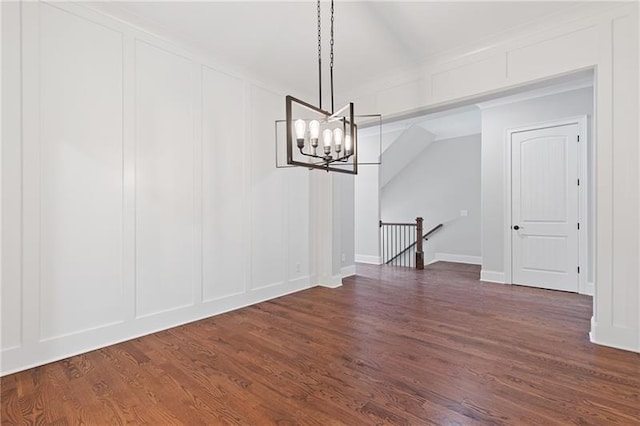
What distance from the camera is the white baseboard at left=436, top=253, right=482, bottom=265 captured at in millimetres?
7402

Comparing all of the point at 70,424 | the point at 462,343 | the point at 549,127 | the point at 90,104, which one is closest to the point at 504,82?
the point at 549,127

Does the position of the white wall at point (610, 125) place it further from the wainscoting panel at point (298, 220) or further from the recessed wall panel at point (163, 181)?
the recessed wall panel at point (163, 181)

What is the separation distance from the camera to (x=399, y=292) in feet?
15.6

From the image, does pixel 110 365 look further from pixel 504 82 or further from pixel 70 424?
pixel 504 82

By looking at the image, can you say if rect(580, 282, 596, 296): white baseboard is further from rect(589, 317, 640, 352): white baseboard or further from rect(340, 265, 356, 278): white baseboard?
rect(340, 265, 356, 278): white baseboard

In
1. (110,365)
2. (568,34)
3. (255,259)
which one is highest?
(568,34)

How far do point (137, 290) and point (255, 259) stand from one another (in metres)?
1.47

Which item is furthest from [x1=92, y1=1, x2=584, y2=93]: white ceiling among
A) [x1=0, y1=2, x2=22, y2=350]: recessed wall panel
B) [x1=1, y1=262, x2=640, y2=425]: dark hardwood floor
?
[x1=1, y1=262, x2=640, y2=425]: dark hardwood floor

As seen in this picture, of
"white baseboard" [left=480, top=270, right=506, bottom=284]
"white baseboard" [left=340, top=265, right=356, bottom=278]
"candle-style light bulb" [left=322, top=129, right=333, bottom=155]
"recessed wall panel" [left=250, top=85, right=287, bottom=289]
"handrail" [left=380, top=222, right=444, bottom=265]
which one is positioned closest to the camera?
"candle-style light bulb" [left=322, top=129, right=333, bottom=155]

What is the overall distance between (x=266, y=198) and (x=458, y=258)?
5.47m

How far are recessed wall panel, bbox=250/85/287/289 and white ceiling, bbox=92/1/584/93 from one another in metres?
0.60

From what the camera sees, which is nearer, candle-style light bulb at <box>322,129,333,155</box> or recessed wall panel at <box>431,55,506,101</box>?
candle-style light bulb at <box>322,129,333,155</box>

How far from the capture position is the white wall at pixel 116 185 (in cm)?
248

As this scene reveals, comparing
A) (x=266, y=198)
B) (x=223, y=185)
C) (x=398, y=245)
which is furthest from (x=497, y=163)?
(x=223, y=185)
